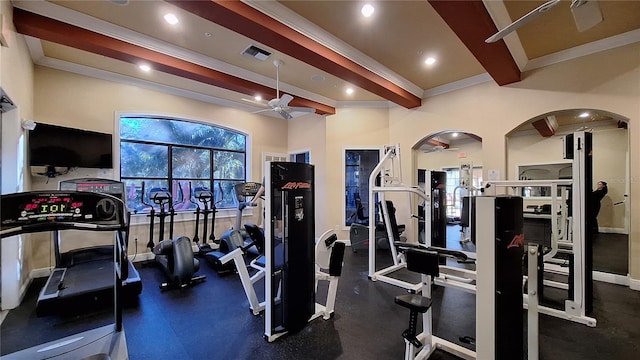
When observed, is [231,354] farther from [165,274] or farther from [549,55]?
[549,55]

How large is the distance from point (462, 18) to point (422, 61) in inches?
63.1

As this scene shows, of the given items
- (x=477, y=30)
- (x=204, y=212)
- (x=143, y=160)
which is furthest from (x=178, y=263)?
(x=477, y=30)

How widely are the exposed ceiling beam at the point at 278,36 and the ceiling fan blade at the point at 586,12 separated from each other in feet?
8.42

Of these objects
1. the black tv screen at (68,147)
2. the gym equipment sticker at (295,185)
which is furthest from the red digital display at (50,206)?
the black tv screen at (68,147)

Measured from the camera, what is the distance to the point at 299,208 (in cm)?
277

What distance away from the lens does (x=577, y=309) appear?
289 centimetres

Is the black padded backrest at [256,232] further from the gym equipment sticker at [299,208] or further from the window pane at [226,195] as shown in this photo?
the window pane at [226,195]

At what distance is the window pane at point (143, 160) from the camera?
524 cm

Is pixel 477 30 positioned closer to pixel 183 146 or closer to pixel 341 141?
pixel 341 141

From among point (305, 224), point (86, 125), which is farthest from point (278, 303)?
point (86, 125)

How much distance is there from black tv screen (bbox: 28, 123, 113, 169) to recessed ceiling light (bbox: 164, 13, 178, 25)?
8.73ft

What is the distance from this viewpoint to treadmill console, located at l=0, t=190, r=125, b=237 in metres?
1.73

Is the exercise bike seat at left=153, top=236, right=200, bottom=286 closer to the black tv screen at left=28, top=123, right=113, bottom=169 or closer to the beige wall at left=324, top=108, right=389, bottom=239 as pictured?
the black tv screen at left=28, top=123, right=113, bottom=169

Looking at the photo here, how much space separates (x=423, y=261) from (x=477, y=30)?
281 centimetres
